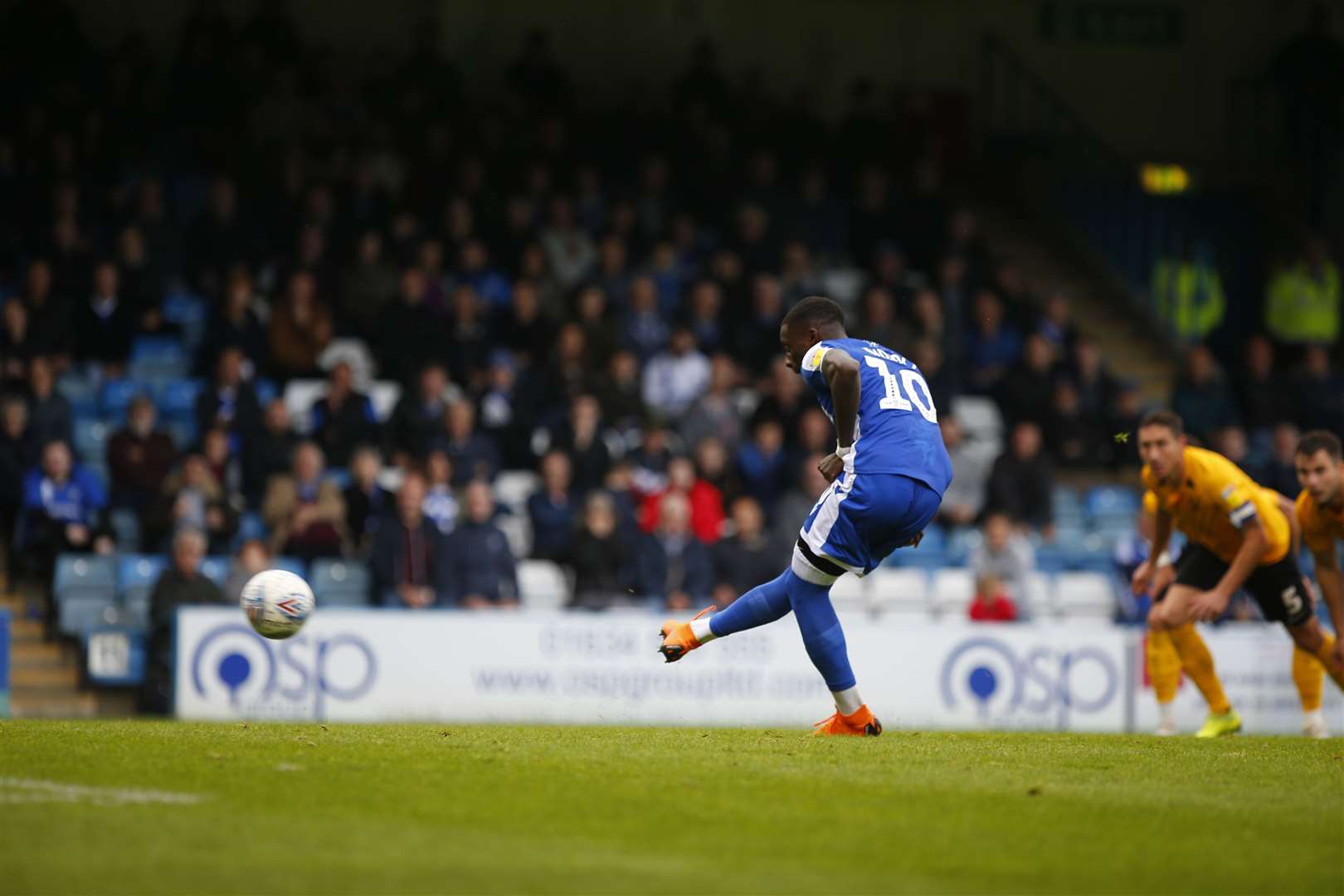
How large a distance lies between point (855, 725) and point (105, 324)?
11.9 metres

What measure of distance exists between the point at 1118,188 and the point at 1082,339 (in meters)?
3.63

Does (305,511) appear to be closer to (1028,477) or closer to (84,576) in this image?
(84,576)

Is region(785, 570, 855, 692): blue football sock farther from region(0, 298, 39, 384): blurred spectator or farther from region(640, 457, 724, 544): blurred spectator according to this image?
region(0, 298, 39, 384): blurred spectator

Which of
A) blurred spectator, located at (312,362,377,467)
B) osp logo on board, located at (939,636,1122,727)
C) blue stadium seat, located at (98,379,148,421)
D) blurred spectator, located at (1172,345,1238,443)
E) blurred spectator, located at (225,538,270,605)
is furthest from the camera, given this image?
blurred spectator, located at (1172,345,1238,443)

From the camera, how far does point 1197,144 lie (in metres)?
27.7

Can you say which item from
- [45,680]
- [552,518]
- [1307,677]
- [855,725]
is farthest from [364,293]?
[855,725]

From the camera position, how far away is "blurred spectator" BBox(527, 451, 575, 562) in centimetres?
1845

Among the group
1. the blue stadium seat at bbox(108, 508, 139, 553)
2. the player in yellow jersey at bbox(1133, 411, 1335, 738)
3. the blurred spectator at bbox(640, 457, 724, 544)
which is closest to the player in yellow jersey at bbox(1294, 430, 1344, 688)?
the player in yellow jersey at bbox(1133, 411, 1335, 738)

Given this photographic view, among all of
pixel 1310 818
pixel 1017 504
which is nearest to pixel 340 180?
pixel 1017 504

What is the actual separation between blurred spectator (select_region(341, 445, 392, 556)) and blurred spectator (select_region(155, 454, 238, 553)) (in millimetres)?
1125

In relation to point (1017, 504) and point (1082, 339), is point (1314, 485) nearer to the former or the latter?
point (1017, 504)

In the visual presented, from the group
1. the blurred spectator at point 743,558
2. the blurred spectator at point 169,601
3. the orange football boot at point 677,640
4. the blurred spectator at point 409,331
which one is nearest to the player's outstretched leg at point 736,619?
the orange football boot at point 677,640

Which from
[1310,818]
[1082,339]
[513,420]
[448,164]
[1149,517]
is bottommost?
A: [1310,818]

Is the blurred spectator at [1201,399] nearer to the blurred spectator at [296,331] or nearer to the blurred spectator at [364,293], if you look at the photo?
the blurred spectator at [364,293]
